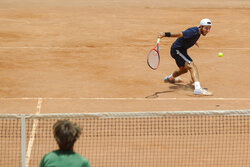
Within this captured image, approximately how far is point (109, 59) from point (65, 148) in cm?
1167

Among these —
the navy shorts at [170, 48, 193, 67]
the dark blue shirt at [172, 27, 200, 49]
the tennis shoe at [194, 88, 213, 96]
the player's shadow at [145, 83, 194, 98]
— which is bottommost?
the tennis shoe at [194, 88, 213, 96]

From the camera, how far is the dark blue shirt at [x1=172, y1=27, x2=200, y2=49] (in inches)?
508

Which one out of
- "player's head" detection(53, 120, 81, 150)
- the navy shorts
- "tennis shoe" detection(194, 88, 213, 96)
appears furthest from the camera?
the navy shorts

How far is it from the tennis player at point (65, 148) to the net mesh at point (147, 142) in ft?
10.2

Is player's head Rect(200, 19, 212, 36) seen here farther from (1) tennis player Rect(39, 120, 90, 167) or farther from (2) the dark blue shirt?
Result: (1) tennis player Rect(39, 120, 90, 167)

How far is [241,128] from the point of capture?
10.1 metres

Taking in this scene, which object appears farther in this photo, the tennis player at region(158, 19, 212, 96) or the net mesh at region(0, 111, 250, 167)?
the tennis player at region(158, 19, 212, 96)

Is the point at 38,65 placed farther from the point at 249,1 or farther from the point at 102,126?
the point at 249,1

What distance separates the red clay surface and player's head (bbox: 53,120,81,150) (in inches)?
254

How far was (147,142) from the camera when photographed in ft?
30.9

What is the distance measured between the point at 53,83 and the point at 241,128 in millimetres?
5815

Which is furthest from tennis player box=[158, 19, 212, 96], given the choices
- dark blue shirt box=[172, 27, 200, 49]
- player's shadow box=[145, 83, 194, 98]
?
player's shadow box=[145, 83, 194, 98]

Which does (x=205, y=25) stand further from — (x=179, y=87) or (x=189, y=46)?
(x=179, y=87)

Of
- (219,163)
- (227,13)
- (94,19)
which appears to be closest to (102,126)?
(219,163)
